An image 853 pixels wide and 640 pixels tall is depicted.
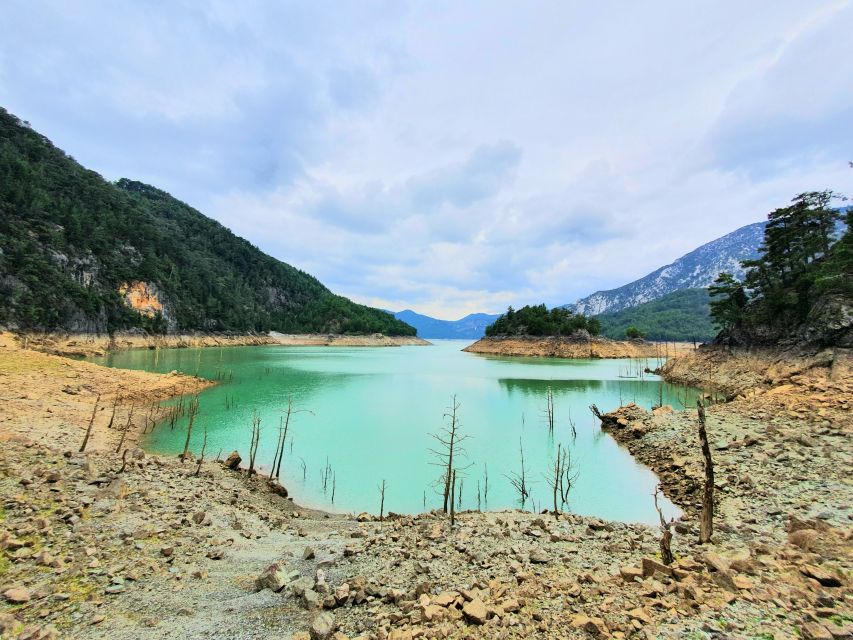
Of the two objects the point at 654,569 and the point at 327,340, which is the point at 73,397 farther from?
the point at 327,340

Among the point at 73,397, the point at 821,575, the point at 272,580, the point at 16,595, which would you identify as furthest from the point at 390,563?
the point at 73,397

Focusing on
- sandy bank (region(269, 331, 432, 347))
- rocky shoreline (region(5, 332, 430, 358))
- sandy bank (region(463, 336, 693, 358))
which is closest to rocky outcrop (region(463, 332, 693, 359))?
sandy bank (region(463, 336, 693, 358))

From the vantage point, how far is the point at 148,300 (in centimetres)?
9619

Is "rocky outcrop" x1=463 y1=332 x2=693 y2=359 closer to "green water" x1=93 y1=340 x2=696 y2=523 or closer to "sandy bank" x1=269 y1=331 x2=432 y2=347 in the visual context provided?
"green water" x1=93 y1=340 x2=696 y2=523

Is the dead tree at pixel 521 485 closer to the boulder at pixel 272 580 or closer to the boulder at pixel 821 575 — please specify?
the boulder at pixel 821 575

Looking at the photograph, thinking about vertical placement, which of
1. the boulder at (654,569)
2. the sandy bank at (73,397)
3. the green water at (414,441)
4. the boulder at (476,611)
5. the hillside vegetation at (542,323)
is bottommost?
Answer: the green water at (414,441)

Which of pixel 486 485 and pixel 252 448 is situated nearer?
pixel 486 485

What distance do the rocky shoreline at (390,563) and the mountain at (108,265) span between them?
67104 millimetres

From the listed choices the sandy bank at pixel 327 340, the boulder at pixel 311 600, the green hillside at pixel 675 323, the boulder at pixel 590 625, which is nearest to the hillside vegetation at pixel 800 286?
the boulder at pixel 590 625

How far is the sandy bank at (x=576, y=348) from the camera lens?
3543 inches

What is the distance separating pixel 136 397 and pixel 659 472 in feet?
109

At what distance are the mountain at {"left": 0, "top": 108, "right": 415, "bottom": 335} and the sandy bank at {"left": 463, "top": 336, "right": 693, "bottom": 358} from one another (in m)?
83.5

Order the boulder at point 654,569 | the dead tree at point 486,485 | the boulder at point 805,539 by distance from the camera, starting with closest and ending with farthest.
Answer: the boulder at point 654,569 → the boulder at point 805,539 → the dead tree at point 486,485

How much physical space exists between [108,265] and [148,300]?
37.6 ft
